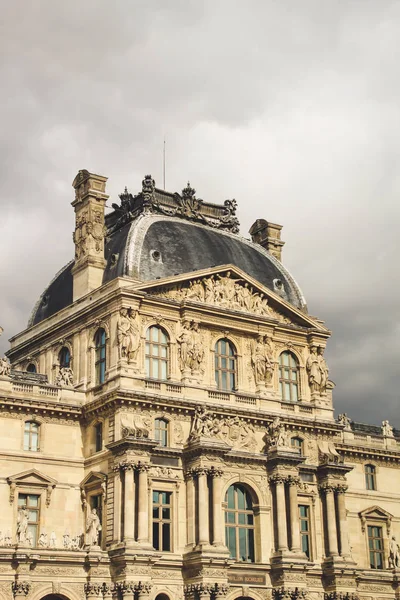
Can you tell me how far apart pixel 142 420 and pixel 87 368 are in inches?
207

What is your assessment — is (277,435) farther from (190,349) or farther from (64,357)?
(64,357)

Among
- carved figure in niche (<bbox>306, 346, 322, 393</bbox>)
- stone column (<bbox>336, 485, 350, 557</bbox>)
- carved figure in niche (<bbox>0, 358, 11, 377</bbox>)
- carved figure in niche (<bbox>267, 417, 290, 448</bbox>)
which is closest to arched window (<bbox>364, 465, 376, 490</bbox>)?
stone column (<bbox>336, 485, 350, 557</bbox>)

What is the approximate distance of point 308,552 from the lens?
57.3 m

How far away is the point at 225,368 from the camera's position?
58.1 meters

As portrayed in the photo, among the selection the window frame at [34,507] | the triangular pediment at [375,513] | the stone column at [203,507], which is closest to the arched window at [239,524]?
the stone column at [203,507]

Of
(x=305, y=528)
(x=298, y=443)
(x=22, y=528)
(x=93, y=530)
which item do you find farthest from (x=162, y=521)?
(x=298, y=443)

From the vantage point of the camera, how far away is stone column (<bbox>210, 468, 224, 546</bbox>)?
171ft

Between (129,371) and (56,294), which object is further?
(56,294)

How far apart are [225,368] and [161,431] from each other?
6.10 metres

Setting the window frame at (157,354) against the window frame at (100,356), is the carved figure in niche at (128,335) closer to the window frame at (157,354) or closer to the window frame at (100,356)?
the window frame at (157,354)

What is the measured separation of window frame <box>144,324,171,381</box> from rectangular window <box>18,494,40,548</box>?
29.2 feet

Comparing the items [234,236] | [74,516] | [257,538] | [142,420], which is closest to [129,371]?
[142,420]

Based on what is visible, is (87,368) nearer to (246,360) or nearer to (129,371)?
(129,371)

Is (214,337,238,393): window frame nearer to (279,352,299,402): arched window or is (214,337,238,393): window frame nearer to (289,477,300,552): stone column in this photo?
(279,352,299,402): arched window
